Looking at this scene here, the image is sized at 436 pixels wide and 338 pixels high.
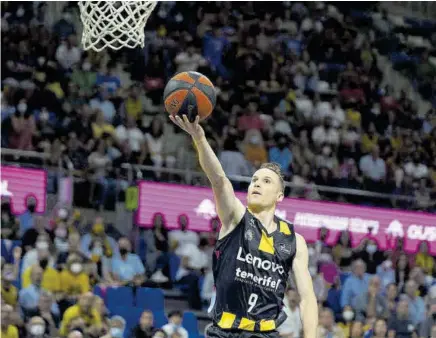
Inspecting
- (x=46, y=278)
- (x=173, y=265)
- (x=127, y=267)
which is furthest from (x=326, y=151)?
(x=46, y=278)

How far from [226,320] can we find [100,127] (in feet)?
29.8

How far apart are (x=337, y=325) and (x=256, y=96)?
5.15 metres

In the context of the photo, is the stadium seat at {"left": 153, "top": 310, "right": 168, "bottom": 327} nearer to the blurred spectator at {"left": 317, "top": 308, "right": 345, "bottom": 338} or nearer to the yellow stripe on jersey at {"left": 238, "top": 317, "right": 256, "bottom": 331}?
the blurred spectator at {"left": 317, "top": 308, "right": 345, "bottom": 338}

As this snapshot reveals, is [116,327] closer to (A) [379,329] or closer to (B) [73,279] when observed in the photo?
(B) [73,279]

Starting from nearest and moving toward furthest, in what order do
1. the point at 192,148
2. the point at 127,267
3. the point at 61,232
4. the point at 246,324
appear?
the point at 246,324, the point at 61,232, the point at 127,267, the point at 192,148

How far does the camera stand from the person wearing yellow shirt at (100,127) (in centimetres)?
1468

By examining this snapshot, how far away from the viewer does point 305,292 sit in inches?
245

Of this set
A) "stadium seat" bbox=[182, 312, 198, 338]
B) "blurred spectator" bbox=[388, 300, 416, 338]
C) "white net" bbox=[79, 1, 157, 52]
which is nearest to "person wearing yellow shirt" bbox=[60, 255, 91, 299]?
"stadium seat" bbox=[182, 312, 198, 338]

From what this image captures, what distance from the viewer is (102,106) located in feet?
50.0

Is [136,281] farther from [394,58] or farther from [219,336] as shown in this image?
[394,58]

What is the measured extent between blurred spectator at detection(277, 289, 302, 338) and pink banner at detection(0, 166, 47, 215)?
3.43 metres

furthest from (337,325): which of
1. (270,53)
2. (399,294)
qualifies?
(270,53)

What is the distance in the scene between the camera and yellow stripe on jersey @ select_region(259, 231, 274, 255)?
6.12 meters

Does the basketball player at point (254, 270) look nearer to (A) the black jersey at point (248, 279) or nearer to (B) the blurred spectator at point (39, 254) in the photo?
(A) the black jersey at point (248, 279)
